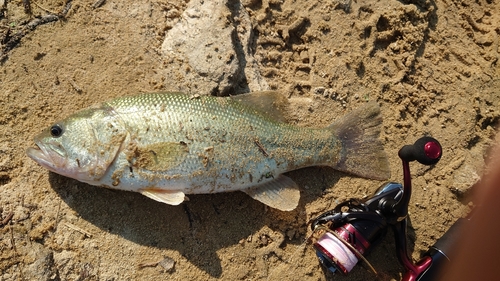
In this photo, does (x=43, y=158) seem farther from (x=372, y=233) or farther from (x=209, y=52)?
(x=372, y=233)

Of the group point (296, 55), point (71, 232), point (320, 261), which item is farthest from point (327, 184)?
point (71, 232)

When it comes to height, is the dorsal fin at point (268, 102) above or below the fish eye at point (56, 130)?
above

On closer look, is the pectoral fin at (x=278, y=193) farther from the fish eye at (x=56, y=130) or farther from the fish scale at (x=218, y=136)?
the fish eye at (x=56, y=130)

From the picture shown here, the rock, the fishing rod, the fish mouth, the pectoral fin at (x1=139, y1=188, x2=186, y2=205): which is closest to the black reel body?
the fishing rod

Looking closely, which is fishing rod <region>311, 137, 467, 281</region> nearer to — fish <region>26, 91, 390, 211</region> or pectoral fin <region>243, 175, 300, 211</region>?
pectoral fin <region>243, 175, 300, 211</region>

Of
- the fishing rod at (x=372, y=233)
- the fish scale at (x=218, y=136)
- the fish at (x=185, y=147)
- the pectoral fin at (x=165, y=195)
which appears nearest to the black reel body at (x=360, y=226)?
the fishing rod at (x=372, y=233)
